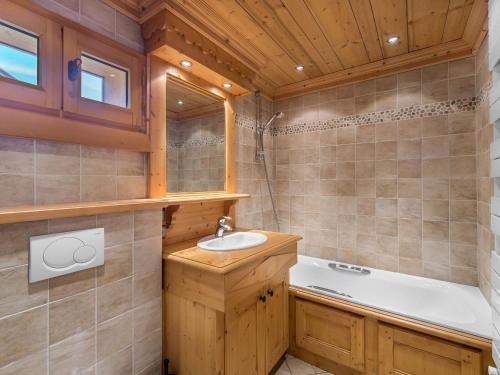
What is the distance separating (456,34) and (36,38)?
2576 millimetres

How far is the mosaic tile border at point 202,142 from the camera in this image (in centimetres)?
162

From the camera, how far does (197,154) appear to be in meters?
1.81

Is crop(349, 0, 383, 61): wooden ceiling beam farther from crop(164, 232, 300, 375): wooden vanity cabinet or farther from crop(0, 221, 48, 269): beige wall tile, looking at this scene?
crop(0, 221, 48, 269): beige wall tile

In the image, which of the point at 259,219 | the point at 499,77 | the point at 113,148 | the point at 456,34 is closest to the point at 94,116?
the point at 113,148

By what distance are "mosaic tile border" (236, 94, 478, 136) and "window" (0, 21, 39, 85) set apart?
59.6 inches

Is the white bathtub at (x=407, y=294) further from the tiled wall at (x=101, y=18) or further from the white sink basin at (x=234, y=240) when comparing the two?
the tiled wall at (x=101, y=18)

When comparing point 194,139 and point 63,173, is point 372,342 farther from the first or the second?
point 63,173

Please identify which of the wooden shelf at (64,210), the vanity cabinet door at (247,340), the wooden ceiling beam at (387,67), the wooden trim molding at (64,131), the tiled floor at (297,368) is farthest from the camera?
the wooden ceiling beam at (387,67)

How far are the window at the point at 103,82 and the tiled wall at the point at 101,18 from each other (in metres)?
0.17

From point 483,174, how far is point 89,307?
2.57 metres

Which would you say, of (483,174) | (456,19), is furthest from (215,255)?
(456,19)

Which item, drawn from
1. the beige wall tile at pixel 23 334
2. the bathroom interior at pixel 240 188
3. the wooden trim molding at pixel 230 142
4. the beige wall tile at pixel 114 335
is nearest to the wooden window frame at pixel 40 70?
the bathroom interior at pixel 240 188

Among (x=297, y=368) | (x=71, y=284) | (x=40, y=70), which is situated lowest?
(x=297, y=368)

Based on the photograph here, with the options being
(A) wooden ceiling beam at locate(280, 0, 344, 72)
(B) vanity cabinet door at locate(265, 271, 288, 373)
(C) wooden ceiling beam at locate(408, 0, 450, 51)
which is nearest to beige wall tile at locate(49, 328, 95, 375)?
(B) vanity cabinet door at locate(265, 271, 288, 373)
